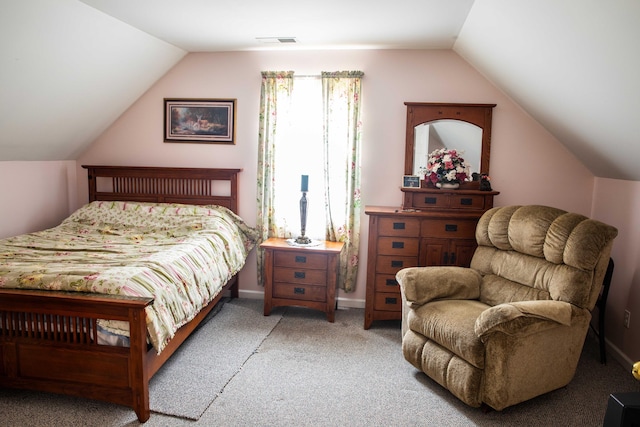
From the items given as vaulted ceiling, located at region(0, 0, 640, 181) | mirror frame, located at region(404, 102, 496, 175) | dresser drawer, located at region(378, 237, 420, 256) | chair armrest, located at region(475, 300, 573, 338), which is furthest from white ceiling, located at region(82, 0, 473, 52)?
chair armrest, located at region(475, 300, 573, 338)

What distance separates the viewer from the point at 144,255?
3113 millimetres

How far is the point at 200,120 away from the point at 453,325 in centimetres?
308

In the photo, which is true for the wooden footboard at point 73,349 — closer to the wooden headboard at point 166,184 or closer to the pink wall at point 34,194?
the pink wall at point 34,194

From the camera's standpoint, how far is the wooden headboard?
14.5 ft

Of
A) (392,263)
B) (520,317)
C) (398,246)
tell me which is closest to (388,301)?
(392,263)

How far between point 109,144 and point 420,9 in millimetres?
3324

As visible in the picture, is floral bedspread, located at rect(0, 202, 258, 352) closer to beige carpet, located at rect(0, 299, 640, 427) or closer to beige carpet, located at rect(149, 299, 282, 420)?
beige carpet, located at rect(149, 299, 282, 420)

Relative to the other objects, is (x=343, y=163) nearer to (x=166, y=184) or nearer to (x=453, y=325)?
(x=166, y=184)

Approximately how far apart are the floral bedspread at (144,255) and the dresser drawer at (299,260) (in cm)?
40

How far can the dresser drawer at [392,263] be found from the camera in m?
3.73

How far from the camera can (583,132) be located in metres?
3.22

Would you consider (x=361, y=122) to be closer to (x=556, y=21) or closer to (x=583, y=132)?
(x=583, y=132)

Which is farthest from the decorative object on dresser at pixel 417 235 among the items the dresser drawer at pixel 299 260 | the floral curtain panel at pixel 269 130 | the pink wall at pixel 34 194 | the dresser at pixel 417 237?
the pink wall at pixel 34 194

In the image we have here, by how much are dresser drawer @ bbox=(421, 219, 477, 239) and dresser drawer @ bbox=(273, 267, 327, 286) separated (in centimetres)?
98
